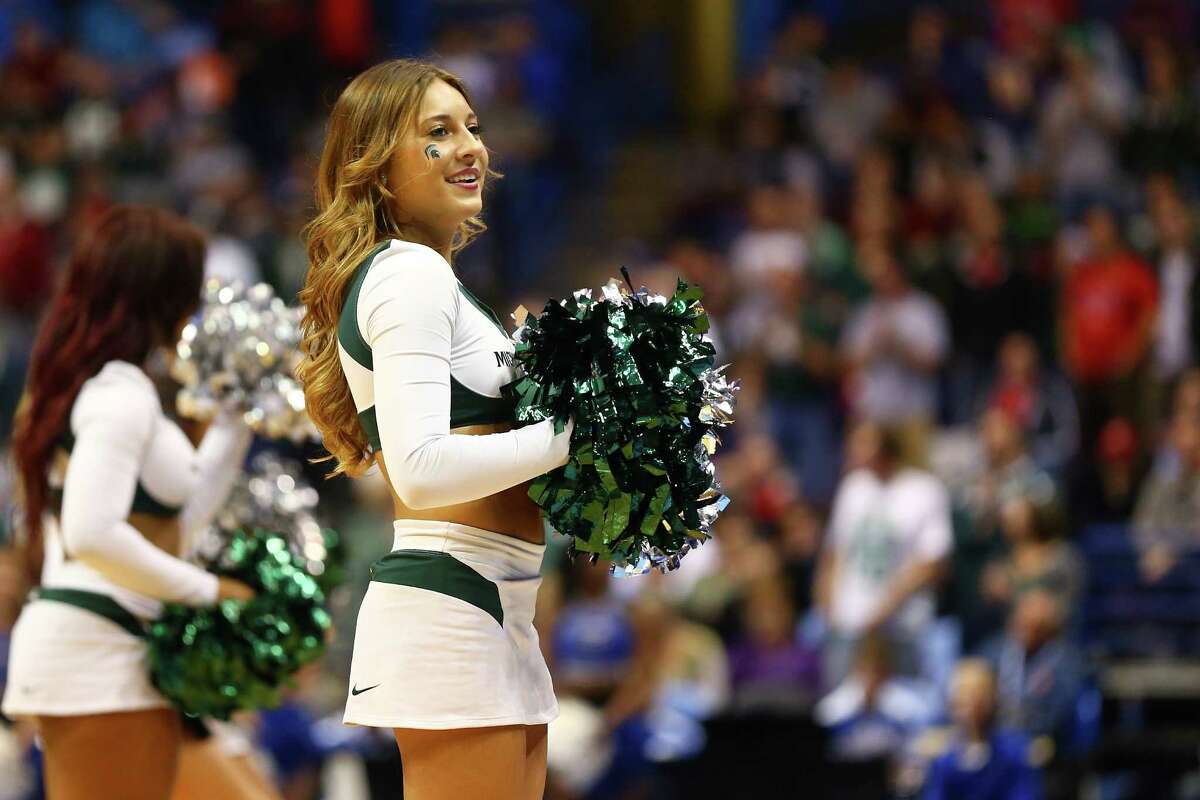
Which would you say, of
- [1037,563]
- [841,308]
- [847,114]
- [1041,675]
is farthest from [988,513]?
[847,114]

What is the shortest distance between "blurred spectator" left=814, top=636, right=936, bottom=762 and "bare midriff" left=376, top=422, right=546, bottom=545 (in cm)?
404

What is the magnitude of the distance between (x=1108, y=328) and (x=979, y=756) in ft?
9.80

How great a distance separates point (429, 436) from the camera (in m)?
2.57

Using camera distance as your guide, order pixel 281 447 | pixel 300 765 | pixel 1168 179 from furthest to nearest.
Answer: pixel 281 447 < pixel 1168 179 < pixel 300 765

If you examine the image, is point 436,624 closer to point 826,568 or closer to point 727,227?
point 826,568

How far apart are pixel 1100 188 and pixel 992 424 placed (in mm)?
2228

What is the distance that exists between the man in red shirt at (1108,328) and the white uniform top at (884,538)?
1001mm

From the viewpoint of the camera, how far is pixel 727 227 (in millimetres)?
10781

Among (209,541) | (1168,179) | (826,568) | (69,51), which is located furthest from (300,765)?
(69,51)

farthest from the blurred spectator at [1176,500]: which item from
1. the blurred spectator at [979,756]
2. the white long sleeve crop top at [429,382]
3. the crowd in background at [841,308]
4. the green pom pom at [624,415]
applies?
the white long sleeve crop top at [429,382]

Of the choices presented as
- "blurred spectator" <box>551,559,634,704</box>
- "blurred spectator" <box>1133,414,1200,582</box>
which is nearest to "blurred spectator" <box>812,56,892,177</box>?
"blurred spectator" <box>1133,414,1200,582</box>

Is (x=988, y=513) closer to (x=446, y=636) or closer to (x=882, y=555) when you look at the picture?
(x=882, y=555)

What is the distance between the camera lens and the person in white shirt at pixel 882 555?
286 inches

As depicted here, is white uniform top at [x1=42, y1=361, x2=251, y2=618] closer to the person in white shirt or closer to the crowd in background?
the crowd in background
